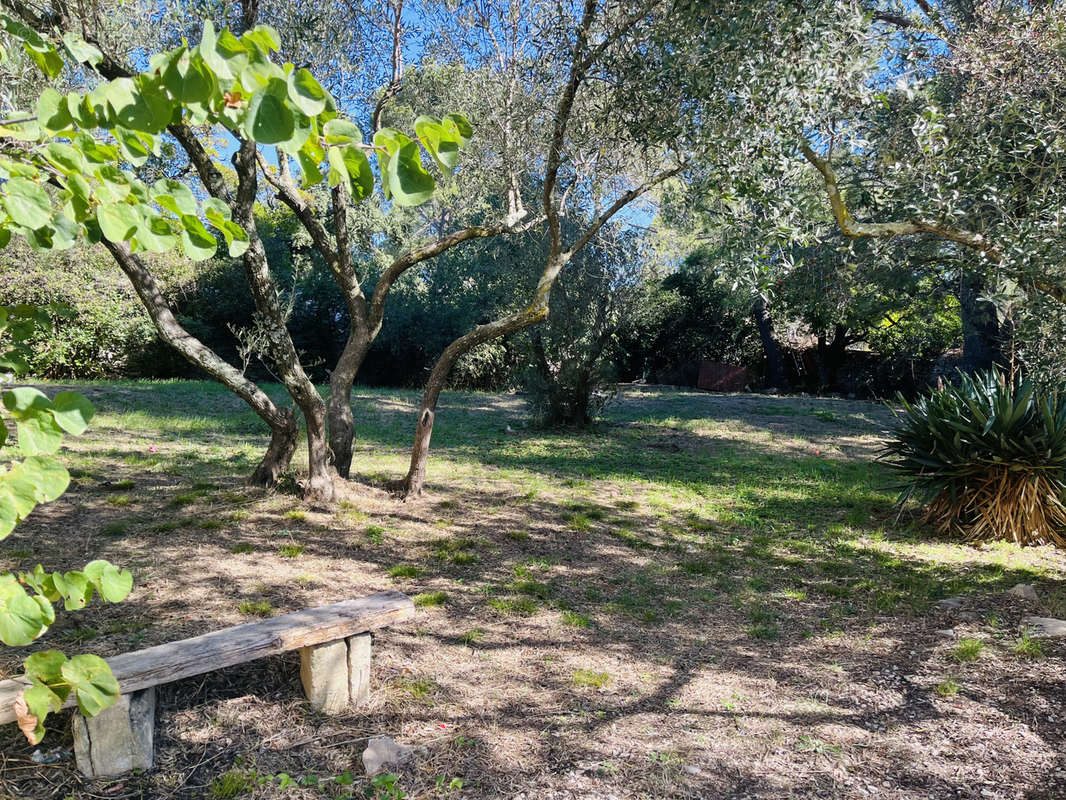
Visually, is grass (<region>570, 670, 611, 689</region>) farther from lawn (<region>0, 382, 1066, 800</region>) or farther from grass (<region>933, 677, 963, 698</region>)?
grass (<region>933, 677, 963, 698</region>)

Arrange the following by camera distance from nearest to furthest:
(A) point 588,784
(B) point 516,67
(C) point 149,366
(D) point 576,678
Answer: (A) point 588,784 < (D) point 576,678 < (B) point 516,67 < (C) point 149,366

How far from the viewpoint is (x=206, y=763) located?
281cm

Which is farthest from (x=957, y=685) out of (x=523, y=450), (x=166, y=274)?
(x=166, y=274)

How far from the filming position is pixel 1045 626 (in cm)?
436

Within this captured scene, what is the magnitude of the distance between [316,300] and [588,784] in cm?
1788

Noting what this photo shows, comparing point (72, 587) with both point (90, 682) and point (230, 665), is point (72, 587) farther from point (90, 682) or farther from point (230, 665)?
point (230, 665)

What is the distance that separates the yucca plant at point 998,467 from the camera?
20.2 ft

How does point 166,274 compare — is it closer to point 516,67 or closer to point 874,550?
point 516,67

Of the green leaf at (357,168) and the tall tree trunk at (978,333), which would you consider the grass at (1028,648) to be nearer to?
the green leaf at (357,168)

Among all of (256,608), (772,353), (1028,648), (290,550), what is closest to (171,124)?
(256,608)

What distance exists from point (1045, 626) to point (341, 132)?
5000 mm

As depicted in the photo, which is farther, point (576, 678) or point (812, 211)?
point (812, 211)

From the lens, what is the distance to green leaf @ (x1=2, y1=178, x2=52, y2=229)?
119 centimetres

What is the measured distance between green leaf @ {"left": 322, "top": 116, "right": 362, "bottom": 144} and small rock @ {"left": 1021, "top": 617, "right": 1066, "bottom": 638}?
4.86 meters
